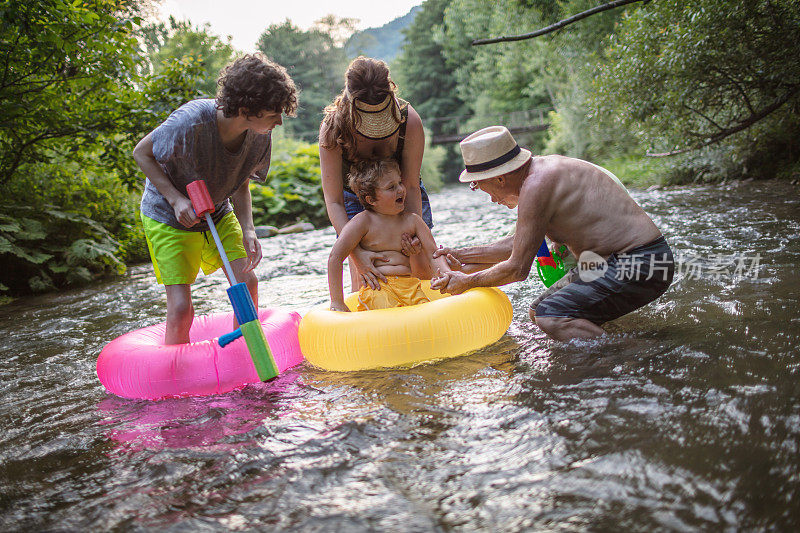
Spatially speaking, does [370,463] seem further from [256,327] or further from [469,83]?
[469,83]

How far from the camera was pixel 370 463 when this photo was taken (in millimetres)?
2010

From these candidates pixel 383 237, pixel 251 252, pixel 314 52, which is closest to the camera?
pixel 251 252

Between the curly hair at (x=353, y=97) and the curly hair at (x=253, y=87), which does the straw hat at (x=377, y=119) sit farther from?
the curly hair at (x=253, y=87)

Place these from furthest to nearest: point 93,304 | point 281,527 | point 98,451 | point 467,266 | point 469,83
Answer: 1. point 469,83
2. point 93,304
3. point 467,266
4. point 98,451
5. point 281,527

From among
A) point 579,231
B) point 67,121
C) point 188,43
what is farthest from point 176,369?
point 188,43

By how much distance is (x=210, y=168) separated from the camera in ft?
10.6

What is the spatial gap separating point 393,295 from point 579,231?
1.14 m

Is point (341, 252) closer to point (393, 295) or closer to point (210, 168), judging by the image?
point (393, 295)

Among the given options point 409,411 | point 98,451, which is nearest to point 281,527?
point 409,411

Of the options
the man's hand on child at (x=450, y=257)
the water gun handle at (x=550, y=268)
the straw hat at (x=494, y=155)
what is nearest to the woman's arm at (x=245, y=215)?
the man's hand on child at (x=450, y=257)

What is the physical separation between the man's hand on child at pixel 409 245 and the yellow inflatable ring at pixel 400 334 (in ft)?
1.60

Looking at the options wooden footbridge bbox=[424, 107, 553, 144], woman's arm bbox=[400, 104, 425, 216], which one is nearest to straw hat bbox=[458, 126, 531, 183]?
woman's arm bbox=[400, 104, 425, 216]

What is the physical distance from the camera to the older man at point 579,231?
296cm

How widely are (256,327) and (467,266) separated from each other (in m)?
1.45
